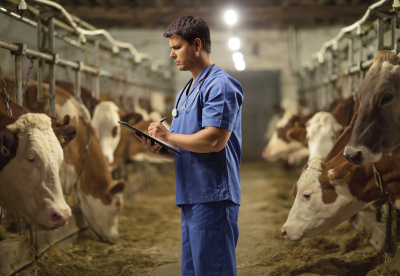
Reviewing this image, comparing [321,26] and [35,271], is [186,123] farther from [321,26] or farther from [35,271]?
[321,26]

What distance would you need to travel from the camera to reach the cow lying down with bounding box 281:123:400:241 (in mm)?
2854

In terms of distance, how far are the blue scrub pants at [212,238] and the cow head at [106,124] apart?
320 cm

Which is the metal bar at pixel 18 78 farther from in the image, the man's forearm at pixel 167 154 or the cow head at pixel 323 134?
the cow head at pixel 323 134

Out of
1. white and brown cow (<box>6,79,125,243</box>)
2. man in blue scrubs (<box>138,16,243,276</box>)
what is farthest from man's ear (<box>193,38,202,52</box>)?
white and brown cow (<box>6,79,125,243</box>)

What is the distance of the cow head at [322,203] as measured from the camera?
288 cm

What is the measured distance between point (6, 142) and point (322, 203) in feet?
6.60

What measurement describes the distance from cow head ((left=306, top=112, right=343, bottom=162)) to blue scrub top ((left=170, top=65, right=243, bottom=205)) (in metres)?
2.61

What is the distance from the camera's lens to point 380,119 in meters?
2.18

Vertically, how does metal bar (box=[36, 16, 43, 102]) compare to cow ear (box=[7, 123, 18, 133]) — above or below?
above

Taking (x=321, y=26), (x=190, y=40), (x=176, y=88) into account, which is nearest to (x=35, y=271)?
(x=190, y=40)

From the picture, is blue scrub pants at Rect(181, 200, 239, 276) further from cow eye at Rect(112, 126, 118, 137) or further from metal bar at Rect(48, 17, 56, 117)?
cow eye at Rect(112, 126, 118, 137)

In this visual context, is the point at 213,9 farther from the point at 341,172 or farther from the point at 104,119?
the point at 341,172

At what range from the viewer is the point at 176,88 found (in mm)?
11758

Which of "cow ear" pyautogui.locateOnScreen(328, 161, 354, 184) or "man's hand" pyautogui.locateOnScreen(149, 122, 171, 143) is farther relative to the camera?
"cow ear" pyautogui.locateOnScreen(328, 161, 354, 184)
